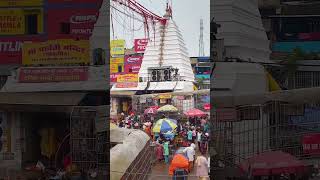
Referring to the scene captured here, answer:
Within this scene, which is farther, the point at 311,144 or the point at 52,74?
the point at 52,74

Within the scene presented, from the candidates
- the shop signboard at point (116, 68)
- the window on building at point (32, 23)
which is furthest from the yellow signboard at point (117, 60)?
the window on building at point (32, 23)

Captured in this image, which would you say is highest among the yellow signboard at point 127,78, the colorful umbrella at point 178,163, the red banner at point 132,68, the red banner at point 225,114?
the red banner at point 132,68

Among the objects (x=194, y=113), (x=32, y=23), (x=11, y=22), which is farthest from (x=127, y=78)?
(x=11, y=22)

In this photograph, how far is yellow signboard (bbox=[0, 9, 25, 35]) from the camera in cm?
347

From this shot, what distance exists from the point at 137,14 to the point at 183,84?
0.69 m

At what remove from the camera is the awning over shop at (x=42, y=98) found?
3414 millimetres

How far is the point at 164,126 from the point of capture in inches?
126

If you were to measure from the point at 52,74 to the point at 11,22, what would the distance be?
0.54 metres

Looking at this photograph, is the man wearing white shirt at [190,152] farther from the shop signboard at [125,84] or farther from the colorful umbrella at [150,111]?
the shop signboard at [125,84]

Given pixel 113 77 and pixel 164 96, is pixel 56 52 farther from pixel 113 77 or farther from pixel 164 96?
pixel 164 96

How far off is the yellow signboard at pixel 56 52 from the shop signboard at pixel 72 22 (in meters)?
0.06

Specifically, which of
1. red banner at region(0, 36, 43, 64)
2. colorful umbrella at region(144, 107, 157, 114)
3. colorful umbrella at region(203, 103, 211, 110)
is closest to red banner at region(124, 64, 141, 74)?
colorful umbrella at region(144, 107, 157, 114)

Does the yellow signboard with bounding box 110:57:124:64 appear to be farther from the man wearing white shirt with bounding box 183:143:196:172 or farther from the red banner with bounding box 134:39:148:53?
the man wearing white shirt with bounding box 183:143:196:172

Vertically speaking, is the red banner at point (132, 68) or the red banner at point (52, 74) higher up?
the red banner at point (132, 68)
